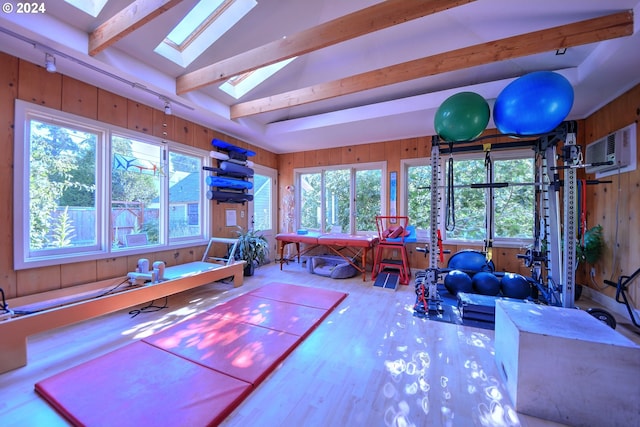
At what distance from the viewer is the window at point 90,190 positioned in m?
2.63

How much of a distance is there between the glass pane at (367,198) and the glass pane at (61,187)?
4681 millimetres

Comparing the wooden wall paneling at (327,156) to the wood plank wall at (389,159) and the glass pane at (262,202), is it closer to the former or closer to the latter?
the wood plank wall at (389,159)

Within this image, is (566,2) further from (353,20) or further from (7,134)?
(7,134)

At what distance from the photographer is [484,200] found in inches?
179

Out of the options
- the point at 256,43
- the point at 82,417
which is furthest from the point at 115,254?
the point at 256,43

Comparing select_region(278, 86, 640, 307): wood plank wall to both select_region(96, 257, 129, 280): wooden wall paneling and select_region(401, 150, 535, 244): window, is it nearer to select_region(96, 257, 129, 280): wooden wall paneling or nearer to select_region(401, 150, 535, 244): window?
select_region(401, 150, 535, 244): window

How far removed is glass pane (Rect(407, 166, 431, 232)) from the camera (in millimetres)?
5086

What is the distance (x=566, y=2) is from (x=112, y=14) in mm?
4395

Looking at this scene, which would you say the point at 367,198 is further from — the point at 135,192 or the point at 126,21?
the point at 126,21

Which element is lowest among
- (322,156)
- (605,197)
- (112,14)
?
(605,197)

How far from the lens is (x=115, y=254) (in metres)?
3.28

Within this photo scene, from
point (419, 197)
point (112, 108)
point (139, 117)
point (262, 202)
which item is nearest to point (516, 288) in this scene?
point (419, 197)

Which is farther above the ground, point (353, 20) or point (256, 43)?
point (256, 43)

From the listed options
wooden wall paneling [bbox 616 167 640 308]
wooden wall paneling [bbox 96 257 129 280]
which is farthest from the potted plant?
wooden wall paneling [bbox 616 167 640 308]
